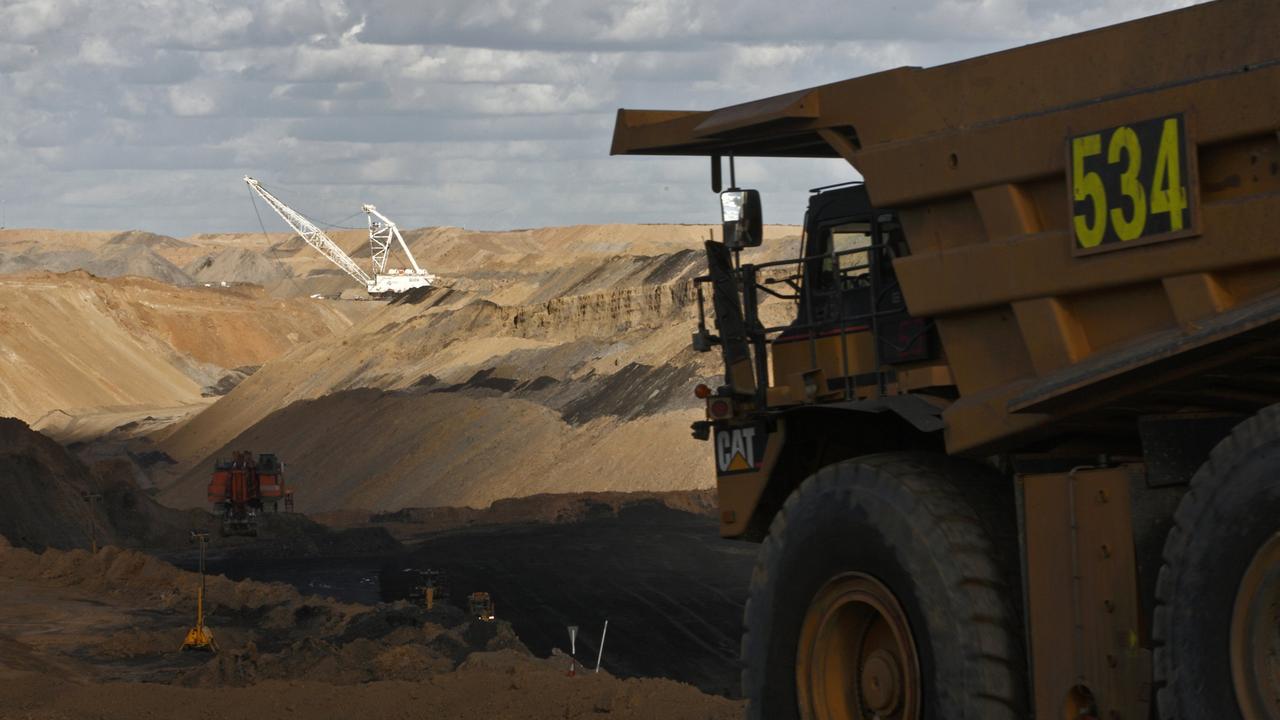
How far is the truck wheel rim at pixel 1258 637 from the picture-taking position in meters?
5.44

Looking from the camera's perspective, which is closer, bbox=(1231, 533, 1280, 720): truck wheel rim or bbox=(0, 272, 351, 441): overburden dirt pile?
bbox=(1231, 533, 1280, 720): truck wheel rim

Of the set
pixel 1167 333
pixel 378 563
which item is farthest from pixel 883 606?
pixel 378 563

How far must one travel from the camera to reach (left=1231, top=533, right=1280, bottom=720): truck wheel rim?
17.8ft

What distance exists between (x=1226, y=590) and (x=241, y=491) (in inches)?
1513

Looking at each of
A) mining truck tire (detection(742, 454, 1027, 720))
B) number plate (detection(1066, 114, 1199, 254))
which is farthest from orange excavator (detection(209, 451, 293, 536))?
number plate (detection(1066, 114, 1199, 254))

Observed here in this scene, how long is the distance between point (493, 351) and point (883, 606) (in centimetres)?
5920

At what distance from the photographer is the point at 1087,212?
6.53 metres

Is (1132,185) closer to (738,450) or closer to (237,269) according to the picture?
(738,450)

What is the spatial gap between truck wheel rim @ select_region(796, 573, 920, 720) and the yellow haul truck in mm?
15

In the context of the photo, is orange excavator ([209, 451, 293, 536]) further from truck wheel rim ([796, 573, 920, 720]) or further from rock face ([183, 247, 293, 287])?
rock face ([183, 247, 293, 287])

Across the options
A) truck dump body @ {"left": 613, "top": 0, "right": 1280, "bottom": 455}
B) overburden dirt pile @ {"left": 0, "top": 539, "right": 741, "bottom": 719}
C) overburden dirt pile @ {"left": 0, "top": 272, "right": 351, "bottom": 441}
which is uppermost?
overburden dirt pile @ {"left": 0, "top": 272, "right": 351, "bottom": 441}

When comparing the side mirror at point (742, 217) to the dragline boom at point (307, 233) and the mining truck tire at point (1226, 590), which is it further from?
the dragline boom at point (307, 233)

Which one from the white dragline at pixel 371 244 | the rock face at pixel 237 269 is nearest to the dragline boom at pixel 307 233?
the white dragline at pixel 371 244

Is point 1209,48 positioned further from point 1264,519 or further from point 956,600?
point 956,600
